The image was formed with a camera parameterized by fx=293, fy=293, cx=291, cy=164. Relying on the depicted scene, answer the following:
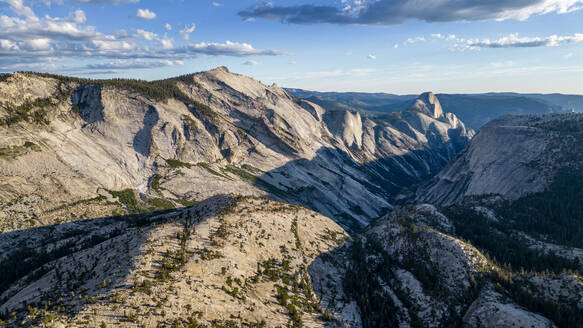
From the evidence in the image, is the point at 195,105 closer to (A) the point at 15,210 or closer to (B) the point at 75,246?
(A) the point at 15,210

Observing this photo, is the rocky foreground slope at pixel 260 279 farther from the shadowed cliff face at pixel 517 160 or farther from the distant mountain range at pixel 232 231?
the shadowed cliff face at pixel 517 160

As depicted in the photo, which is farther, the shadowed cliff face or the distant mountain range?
the shadowed cliff face

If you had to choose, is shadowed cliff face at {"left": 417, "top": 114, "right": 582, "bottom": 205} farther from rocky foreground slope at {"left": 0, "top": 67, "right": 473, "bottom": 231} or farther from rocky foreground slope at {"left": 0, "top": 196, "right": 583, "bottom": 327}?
rocky foreground slope at {"left": 0, "top": 196, "right": 583, "bottom": 327}

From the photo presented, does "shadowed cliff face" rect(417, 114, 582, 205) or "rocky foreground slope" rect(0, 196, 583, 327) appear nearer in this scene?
"rocky foreground slope" rect(0, 196, 583, 327)

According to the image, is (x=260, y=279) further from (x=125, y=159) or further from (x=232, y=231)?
(x=125, y=159)

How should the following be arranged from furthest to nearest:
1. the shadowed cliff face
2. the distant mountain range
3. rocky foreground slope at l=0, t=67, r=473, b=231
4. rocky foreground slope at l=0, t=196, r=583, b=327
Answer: the shadowed cliff face, rocky foreground slope at l=0, t=67, r=473, b=231, the distant mountain range, rocky foreground slope at l=0, t=196, r=583, b=327

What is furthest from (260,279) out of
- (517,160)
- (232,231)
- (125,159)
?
(517,160)

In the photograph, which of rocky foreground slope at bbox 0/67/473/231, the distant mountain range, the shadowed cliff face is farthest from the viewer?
the shadowed cliff face

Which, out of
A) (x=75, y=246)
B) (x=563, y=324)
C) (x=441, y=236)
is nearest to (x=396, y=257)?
(x=441, y=236)

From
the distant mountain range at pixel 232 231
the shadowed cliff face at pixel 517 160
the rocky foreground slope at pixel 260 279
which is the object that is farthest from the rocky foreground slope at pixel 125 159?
the shadowed cliff face at pixel 517 160

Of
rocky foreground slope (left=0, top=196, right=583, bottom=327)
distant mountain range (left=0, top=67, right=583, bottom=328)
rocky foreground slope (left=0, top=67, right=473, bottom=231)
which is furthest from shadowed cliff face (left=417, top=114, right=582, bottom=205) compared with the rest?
rocky foreground slope (left=0, top=196, right=583, bottom=327)

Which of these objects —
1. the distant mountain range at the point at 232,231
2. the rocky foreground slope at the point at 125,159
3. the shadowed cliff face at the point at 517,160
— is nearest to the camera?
the distant mountain range at the point at 232,231
